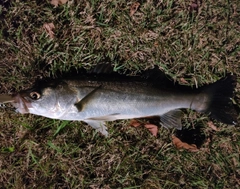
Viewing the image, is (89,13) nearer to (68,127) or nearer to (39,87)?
(39,87)

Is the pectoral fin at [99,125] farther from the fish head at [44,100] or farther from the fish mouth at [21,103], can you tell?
the fish mouth at [21,103]

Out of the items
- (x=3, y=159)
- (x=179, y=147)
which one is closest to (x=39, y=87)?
(x=3, y=159)

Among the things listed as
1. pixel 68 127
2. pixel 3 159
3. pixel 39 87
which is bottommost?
pixel 3 159

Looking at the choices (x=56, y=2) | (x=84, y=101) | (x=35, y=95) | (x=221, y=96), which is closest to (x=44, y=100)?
(x=35, y=95)

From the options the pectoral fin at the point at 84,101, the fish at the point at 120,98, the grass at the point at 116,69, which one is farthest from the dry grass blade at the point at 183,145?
the pectoral fin at the point at 84,101

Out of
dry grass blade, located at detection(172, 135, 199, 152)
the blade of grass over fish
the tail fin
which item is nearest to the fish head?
the blade of grass over fish
